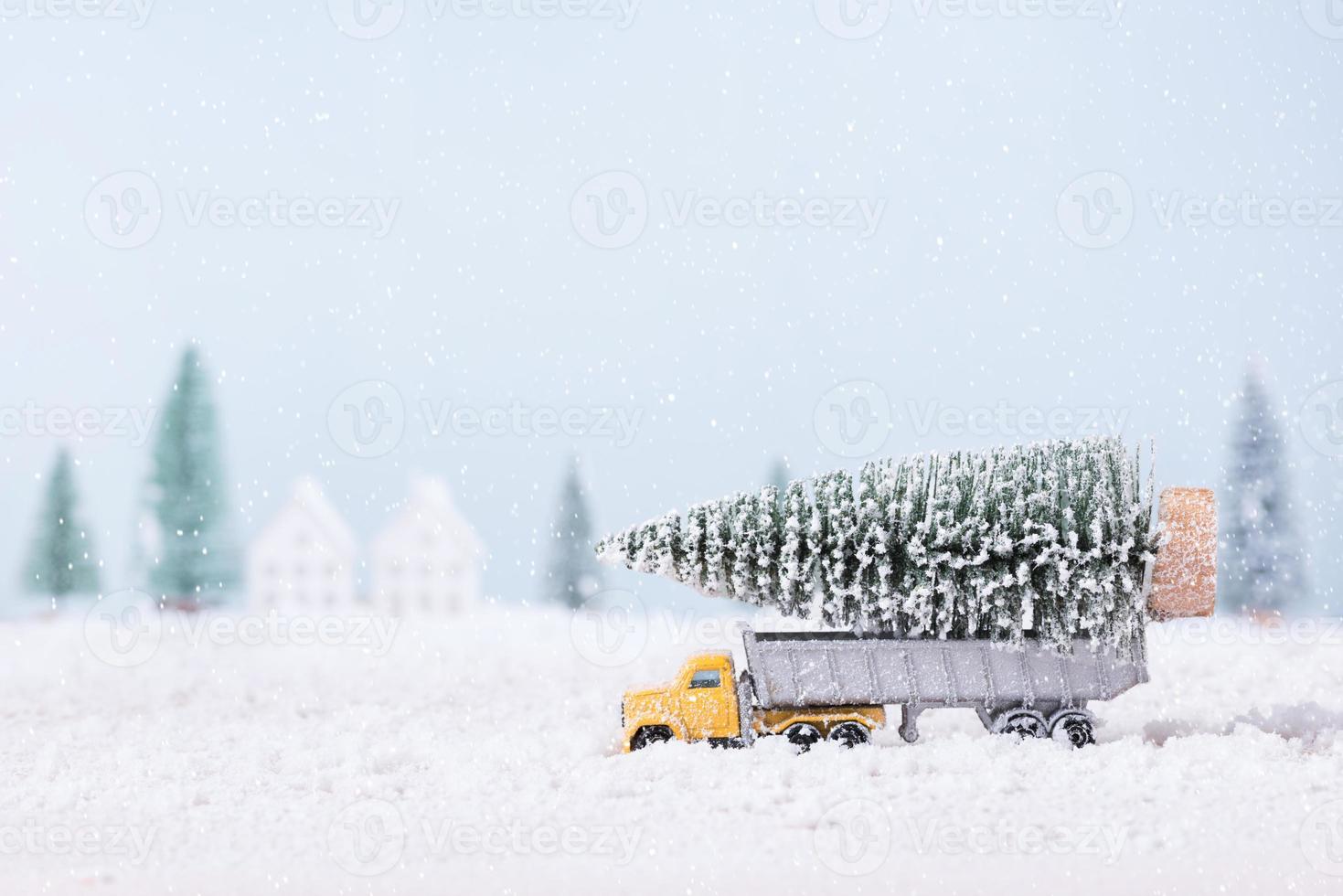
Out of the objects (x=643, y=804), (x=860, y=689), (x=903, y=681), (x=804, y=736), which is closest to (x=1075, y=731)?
Result: (x=903, y=681)

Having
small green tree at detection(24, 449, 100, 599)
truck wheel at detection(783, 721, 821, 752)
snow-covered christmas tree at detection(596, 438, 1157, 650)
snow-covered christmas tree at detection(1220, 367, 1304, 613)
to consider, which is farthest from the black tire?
small green tree at detection(24, 449, 100, 599)

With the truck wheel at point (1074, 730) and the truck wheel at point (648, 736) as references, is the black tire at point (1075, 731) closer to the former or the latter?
the truck wheel at point (1074, 730)

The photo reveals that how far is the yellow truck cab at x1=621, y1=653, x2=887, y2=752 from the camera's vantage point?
28.4ft

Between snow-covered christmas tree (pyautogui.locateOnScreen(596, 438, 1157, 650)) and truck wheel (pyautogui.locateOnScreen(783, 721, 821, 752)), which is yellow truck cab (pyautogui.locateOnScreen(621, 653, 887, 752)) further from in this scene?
snow-covered christmas tree (pyautogui.locateOnScreen(596, 438, 1157, 650))

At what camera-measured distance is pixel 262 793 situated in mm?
7656

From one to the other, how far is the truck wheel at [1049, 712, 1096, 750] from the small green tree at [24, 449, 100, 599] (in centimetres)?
1589

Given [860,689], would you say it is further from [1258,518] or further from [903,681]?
[1258,518]

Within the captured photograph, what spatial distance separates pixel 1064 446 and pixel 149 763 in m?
7.36

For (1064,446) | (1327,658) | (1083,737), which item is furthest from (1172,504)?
(1327,658)

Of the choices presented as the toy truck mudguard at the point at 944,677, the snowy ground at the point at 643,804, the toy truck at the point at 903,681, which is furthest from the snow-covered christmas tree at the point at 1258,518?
the toy truck mudguard at the point at 944,677

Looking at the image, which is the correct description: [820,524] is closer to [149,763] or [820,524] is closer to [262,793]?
[262,793]

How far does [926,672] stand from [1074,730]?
4.00 ft

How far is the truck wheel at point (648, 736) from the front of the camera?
8.74 meters

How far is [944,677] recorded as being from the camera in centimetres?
880
